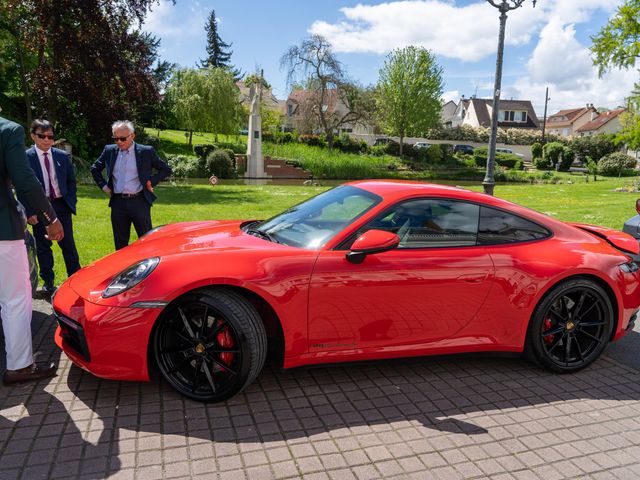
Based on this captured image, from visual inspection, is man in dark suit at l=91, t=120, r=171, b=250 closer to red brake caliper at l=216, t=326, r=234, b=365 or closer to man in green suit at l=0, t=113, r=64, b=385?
man in green suit at l=0, t=113, r=64, b=385

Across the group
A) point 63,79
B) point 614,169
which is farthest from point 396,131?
point 63,79

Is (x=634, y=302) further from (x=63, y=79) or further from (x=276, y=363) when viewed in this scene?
(x=63, y=79)

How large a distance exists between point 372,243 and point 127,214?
136 inches

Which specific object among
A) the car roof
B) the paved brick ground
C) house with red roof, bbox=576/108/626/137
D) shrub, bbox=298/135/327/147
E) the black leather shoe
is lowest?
the paved brick ground

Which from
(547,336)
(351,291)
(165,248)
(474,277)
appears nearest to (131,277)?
(165,248)

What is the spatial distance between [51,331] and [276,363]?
2.28 m

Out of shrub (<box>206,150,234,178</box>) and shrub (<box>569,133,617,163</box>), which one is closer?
shrub (<box>206,150,234,178</box>)

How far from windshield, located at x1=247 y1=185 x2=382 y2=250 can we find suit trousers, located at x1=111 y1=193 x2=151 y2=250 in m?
1.98

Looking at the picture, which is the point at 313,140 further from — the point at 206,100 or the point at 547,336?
the point at 547,336

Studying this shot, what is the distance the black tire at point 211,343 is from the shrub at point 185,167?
2227 cm

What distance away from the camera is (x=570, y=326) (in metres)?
4.02

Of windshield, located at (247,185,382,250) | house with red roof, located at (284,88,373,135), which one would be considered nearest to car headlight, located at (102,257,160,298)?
windshield, located at (247,185,382,250)

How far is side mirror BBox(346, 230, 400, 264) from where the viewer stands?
130 inches

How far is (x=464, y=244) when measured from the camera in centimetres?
380
